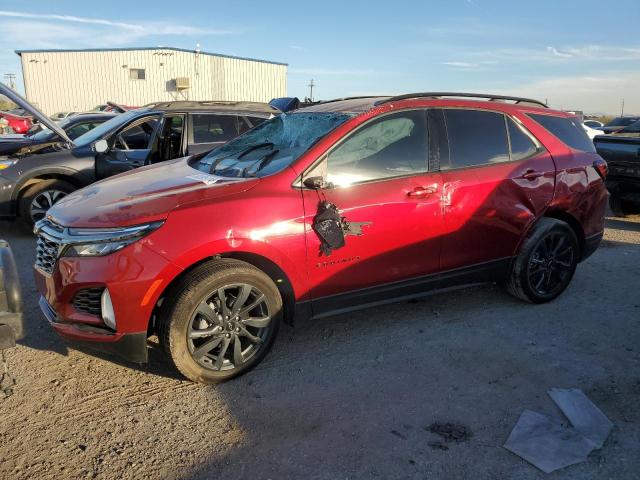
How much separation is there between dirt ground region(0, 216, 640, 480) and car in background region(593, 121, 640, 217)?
12.9 ft

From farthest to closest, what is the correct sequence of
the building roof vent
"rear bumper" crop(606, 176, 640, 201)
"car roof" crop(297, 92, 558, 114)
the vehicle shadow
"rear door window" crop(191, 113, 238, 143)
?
1. the building roof vent
2. the vehicle shadow
3. "rear bumper" crop(606, 176, 640, 201)
4. "rear door window" crop(191, 113, 238, 143)
5. "car roof" crop(297, 92, 558, 114)

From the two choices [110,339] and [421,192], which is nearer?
[110,339]

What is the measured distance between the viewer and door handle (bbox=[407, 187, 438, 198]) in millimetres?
3654

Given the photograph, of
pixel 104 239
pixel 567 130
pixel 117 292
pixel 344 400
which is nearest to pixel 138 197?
pixel 104 239

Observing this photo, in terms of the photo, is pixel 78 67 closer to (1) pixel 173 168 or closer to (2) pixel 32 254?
(2) pixel 32 254

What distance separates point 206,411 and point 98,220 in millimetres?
1279

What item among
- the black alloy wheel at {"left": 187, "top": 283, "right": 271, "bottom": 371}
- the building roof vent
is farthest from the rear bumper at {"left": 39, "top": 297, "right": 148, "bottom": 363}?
the building roof vent

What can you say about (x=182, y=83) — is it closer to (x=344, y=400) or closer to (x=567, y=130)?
(x=567, y=130)

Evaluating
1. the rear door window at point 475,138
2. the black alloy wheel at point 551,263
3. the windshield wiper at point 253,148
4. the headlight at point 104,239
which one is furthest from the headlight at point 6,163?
the black alloy wheel at point 551,263

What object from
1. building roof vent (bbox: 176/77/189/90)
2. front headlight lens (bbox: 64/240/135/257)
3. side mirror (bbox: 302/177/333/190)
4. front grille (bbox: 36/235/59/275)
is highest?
building roof vent (bbox: 176/77/189/90)

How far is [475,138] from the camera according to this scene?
13.3 feet

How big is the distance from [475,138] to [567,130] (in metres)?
1.21

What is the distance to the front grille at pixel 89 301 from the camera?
2924mm

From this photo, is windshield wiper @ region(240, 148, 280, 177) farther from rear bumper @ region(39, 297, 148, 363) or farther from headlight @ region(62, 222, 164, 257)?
rear bumper @ region(39, 297, 148, 363)
